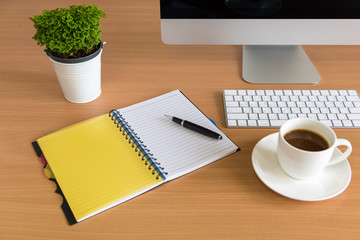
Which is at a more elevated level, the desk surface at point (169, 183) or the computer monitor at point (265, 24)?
the computer monitor at point (265, 24)

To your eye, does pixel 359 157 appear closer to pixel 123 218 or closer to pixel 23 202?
pixel 123 218

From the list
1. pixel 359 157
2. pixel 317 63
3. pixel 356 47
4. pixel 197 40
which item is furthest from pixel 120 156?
pixel 356 47

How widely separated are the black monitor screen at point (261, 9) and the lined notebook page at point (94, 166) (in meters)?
0.33

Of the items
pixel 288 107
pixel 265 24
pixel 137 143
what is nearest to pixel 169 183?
pixel 137 143

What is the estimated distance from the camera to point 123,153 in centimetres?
75

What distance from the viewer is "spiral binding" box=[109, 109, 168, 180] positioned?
0.72m

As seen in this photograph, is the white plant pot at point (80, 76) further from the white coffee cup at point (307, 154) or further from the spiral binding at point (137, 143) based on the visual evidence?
the white coffee cup at point (307, 154)

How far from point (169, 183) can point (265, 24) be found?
0.48 m

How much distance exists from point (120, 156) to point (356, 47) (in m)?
0.81

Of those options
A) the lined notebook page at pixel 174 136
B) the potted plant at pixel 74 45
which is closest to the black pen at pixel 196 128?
the lined notebook page at pixel 174 136

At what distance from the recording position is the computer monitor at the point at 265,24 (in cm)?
89

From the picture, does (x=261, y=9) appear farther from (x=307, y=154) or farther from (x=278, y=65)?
(x=307, y=154)

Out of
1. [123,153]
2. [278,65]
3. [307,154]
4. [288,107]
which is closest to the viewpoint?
[307,154]

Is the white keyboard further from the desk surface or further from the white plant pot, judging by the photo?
the white plant pot
